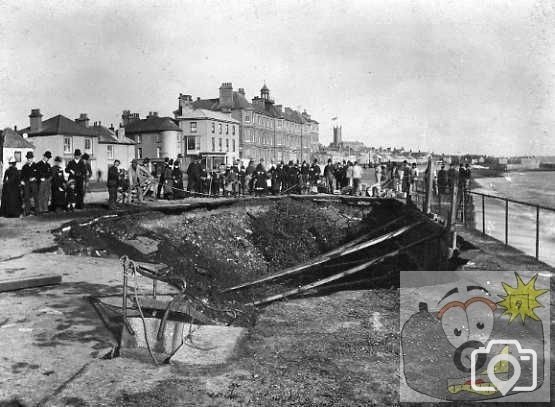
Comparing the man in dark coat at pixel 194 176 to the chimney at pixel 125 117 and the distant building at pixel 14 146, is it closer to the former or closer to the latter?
the distant building at pixel 14 146

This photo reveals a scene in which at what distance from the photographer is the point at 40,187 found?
1368 centimetres

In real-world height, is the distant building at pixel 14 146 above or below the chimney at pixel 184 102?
below

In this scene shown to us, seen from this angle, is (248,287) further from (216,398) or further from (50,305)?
(216,398)

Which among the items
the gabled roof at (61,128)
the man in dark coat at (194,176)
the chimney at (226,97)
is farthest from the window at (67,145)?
the man in dark coat at (194,176)

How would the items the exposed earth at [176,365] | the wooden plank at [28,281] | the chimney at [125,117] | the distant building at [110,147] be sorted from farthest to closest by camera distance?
the chimney at [125,117], the distant building at [110,147], the wooden plank at [28,281], the exposed earth at [176,365]

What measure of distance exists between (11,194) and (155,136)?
4860 centimetres

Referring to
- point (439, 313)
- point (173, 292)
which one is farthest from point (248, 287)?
point (439, 313)

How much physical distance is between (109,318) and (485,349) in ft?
14.4

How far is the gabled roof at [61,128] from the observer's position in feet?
166

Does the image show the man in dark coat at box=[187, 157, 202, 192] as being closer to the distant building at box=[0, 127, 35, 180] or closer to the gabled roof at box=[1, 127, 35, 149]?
the distant building at box=[0, 127, 35, 180]

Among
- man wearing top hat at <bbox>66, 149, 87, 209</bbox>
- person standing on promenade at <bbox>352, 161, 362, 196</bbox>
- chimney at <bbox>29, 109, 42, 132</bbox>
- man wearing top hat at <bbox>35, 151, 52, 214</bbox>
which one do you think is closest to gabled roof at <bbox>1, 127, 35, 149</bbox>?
chimney at <bbox>29, 109, 42, 132</bbox>

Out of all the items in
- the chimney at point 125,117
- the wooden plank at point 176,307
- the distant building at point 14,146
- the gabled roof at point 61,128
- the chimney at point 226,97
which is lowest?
the wooden plank at point 176,307

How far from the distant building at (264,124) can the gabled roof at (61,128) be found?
755 inches

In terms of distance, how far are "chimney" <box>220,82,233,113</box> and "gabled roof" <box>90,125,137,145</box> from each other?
16409mm
